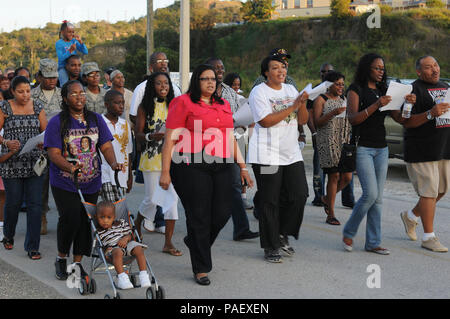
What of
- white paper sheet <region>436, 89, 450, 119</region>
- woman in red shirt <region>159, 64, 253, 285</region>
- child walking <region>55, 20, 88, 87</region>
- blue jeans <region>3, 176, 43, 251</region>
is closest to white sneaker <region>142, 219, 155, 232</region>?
blue jeans <region>3, 176, 43, 251</region>

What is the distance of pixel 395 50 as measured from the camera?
165 feet

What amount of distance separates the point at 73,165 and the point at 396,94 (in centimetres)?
326

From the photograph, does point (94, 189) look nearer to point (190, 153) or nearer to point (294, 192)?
point (190, 153)

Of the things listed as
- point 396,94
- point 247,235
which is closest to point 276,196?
point 247,235

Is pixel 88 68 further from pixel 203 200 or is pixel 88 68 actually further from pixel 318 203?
pixel 318 203

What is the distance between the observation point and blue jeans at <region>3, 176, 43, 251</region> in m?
6.32

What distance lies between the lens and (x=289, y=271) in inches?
228

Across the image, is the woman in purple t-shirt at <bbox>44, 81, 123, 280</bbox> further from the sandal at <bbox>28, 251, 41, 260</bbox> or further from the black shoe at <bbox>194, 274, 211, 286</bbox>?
the black shoe at <bbox>194, 274, 211, 286</bbox>

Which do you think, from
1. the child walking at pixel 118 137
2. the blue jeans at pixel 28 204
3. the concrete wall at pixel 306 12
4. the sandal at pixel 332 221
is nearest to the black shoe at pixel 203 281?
the child walking at pixel 118 137

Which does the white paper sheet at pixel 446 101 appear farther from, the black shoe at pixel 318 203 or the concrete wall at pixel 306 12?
the concrete wall at pixel 306 12

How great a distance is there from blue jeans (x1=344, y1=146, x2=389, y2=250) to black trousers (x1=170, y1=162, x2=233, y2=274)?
1580 mm
